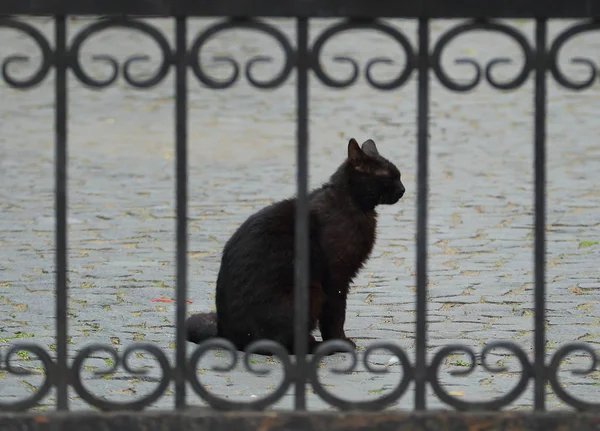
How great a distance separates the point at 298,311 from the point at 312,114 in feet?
31.6

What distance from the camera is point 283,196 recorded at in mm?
9555

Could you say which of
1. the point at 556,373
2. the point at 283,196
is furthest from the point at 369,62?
the point at 283,196

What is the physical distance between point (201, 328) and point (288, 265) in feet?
1.81

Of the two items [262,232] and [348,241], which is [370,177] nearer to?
[348,241]

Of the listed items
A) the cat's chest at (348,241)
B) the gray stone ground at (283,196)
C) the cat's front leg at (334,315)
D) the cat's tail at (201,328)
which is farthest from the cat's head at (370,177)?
the cat's tail at (201,328)

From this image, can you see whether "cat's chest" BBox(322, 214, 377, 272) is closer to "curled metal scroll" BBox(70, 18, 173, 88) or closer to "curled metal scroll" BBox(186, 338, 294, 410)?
"curled metal scroll" BBox(186, 338, 294, 410)

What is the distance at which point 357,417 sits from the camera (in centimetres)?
370

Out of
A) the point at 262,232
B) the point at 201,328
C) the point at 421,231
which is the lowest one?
the point at 201,328

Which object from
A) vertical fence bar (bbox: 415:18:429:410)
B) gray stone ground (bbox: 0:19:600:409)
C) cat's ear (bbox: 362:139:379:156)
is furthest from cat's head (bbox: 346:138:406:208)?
vertical fence bar (bbox: 415:18:429:410)

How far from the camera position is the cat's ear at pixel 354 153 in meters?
6.17

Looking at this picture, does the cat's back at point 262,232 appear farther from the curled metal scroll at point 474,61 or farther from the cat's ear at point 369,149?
the curled metal scroll at point 474,61

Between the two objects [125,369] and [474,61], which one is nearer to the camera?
[474,61]

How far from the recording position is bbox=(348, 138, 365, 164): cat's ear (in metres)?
6.17

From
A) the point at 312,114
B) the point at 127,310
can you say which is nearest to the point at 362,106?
the point at 312,114
